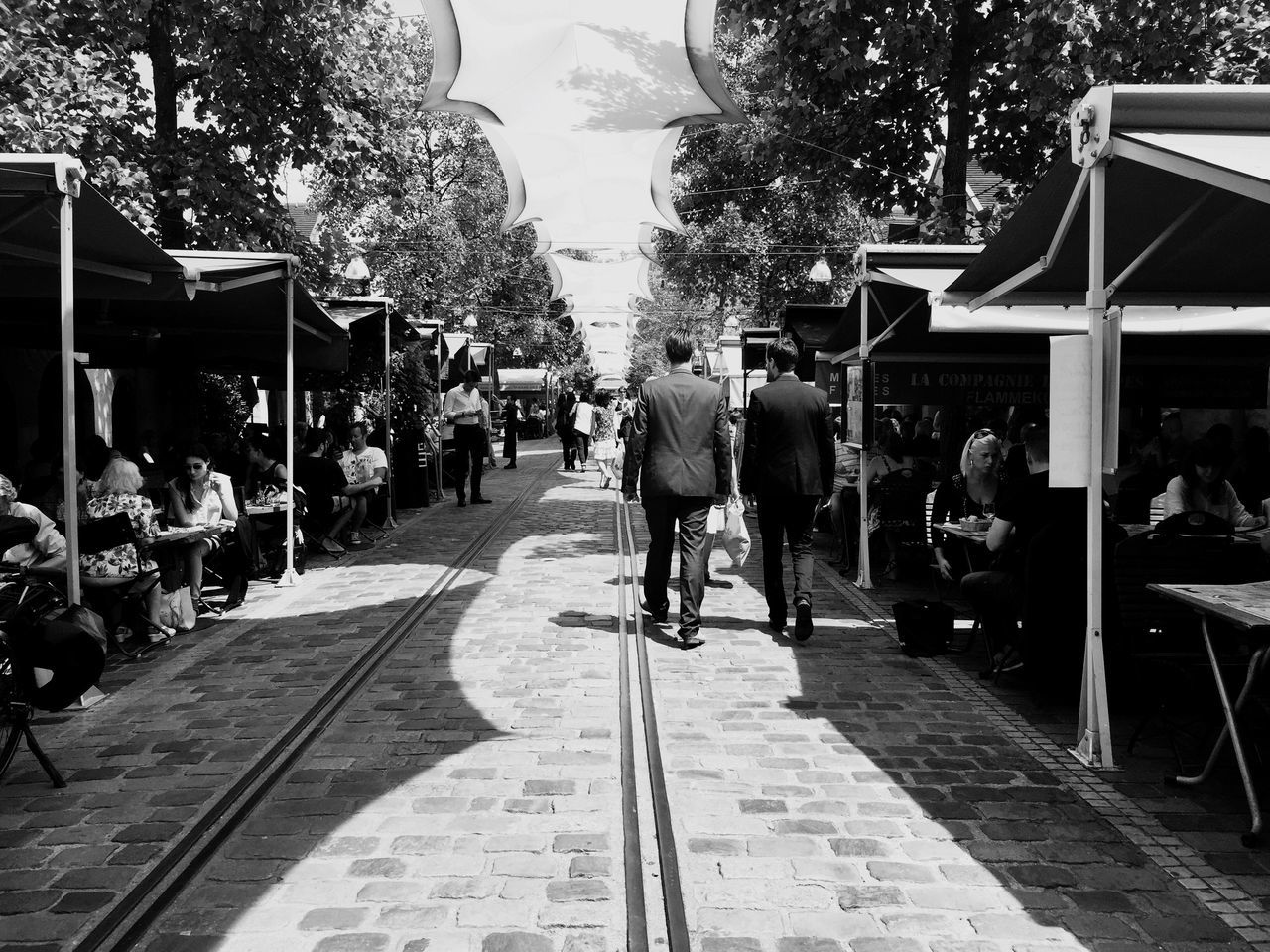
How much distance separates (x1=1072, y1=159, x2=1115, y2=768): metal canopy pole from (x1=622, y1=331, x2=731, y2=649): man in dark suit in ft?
9.77

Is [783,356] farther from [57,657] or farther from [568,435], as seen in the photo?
[568,435]

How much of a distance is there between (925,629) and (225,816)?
4707mm

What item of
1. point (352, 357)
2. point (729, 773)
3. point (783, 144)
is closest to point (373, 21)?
point (352, 357)

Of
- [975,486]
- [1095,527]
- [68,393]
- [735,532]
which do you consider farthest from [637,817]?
[975,486]

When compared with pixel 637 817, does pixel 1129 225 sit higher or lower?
higher

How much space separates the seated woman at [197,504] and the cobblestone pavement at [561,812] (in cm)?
127

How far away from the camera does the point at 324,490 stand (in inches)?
513

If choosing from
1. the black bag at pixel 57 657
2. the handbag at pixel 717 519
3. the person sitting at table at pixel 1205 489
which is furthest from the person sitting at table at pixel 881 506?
the black bag at pixel 57 657

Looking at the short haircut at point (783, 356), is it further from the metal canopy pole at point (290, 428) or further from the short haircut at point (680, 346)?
the metal canopy pole at point (290, 428)

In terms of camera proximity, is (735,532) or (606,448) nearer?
(735,532)

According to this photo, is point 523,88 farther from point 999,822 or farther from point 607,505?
point 607,505

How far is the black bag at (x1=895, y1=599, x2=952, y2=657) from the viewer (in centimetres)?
776

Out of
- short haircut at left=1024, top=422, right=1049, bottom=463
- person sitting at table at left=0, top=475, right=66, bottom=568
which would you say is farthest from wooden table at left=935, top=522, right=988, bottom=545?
person sitting at table at left=0, top=475, right=66, bottom=568

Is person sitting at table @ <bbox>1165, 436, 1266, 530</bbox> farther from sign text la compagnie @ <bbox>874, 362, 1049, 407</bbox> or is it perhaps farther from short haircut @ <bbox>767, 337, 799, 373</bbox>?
sign text la compagnie @ <bbox>874, 362, 1049, 407</bbox>
